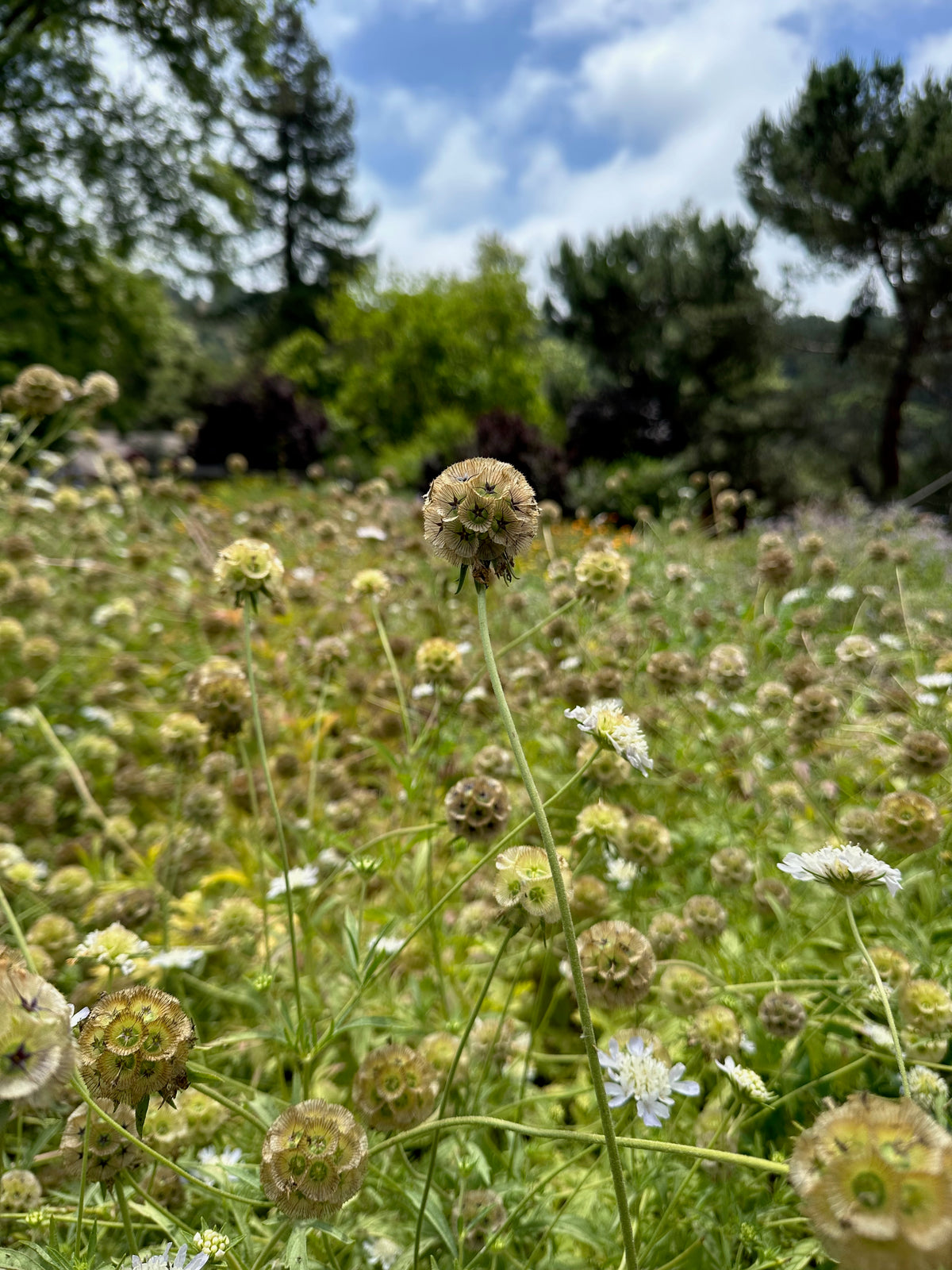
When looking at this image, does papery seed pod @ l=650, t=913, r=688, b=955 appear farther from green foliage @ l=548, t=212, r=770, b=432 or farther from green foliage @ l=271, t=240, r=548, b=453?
green foliage @ l=548, t=212, r=770, b=432

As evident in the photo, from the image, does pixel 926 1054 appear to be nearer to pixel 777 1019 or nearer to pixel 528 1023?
pixel 777 1019

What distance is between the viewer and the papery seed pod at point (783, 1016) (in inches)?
40.1

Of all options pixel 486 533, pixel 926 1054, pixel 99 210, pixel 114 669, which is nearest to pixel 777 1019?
pixel 926 1054

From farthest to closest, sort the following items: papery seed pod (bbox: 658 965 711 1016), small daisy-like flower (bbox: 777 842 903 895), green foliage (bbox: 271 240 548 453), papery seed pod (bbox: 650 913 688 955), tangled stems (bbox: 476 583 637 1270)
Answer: green foliage (bbox: 271 240 548 453)
papery seed pod (bbox: 650 913 688 955)
papery seed pod (bbox: 658 965 711 1016)
small daisy-like flower (bbox: 777 842 903 895)
tangled stems (bbox: 476 583 637 1270)

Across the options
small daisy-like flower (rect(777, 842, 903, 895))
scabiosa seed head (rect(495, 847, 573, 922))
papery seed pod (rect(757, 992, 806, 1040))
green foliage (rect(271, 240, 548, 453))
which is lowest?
papery seed pod (rect(757, 992, 806, 1040))

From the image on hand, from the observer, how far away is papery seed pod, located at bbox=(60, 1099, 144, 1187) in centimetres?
70

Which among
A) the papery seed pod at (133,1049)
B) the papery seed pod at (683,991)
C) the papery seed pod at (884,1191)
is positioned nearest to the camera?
the papery seed pod at (884,1191)

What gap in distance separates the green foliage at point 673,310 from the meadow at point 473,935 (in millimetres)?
14606

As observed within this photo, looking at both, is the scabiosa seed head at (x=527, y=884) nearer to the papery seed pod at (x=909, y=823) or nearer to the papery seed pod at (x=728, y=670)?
the papery seed pod at (x=909, y=823)

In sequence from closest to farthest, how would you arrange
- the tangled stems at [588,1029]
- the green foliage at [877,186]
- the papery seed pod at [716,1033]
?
the tangled stems at [588,1029]
the papery seed pod at [716,1033]
the green foliage at [877,186]

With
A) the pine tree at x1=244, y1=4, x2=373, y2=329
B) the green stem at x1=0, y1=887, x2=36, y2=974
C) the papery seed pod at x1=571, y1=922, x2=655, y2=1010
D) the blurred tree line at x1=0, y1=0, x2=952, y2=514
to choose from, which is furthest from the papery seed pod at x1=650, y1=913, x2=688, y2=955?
the pine tree at x1=244, y1=4, x2=373, y2=329

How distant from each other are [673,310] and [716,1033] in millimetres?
18469

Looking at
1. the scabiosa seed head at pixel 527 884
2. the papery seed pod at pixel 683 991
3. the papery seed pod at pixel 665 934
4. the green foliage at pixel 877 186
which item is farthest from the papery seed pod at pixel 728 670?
the green foliage at pixel 877 186

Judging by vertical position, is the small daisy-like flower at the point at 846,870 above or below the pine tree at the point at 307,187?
below
